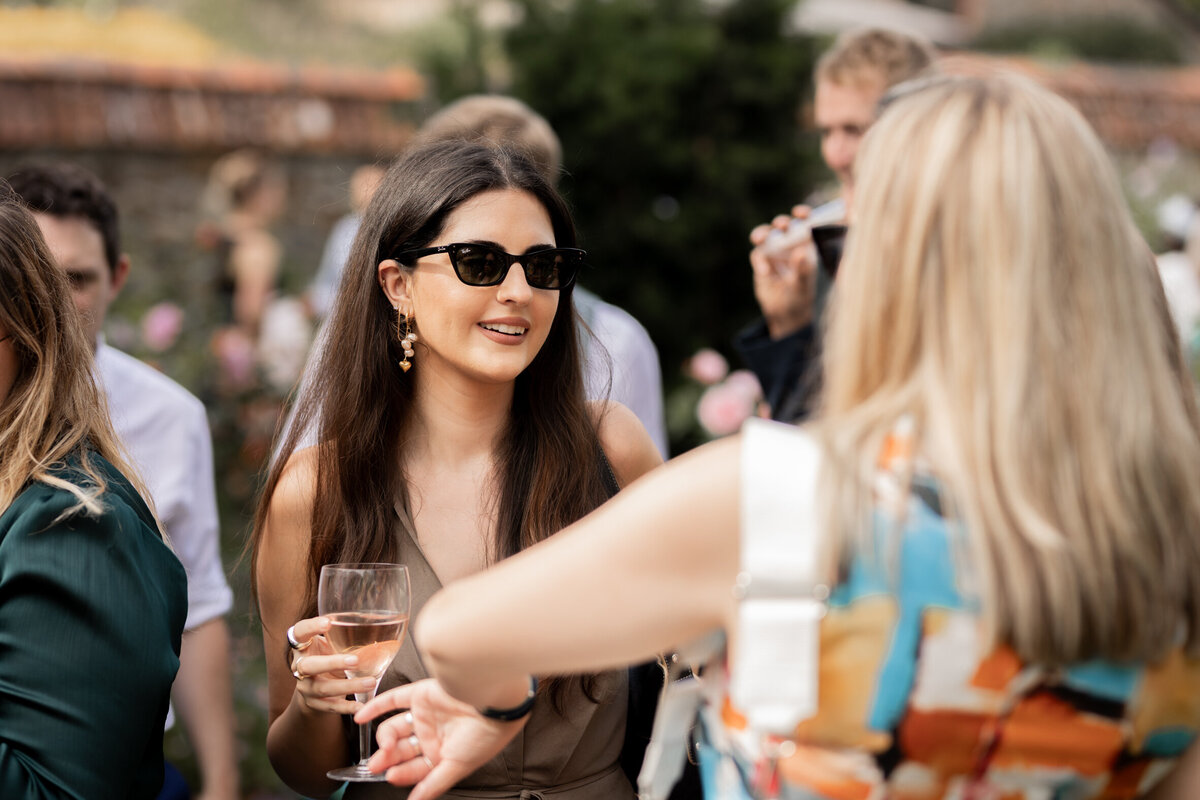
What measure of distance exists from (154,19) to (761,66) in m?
9.11

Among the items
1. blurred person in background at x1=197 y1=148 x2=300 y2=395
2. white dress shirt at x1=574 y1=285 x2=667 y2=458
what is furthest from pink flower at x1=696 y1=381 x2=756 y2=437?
blurred person in background at x1=197 y1=148 x2=300 y2=395

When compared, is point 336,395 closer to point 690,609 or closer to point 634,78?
point 690,609

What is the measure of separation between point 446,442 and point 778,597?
1463 mm

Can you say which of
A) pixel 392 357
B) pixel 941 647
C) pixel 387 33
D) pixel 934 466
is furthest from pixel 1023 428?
pixel 387 33

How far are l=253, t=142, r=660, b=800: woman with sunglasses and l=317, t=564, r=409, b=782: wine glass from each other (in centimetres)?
22

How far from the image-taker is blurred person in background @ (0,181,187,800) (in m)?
1.88

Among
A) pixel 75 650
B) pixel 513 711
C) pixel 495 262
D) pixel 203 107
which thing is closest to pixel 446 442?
pixel 495 262

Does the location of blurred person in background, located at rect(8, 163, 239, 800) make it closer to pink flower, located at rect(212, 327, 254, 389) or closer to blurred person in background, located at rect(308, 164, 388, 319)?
blurred person in background, located at rect(308, 164, 388, 319)

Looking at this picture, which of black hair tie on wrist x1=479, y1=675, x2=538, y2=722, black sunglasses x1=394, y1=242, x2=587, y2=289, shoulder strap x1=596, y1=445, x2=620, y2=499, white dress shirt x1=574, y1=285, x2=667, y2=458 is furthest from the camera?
white dress shirt x1=574, y1=285, x2=667, y2=458

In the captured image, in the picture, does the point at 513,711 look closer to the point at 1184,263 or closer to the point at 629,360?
the point at 629,360

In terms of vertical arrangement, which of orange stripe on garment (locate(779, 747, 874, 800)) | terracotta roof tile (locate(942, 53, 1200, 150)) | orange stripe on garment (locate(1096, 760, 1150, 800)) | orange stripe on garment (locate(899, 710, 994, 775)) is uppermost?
terracotta roof tile (locate(942, 53, 1200, 150))

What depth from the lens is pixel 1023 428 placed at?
134 cm

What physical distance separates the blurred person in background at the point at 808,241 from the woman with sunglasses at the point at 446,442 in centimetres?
59

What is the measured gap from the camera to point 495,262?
2525mm
